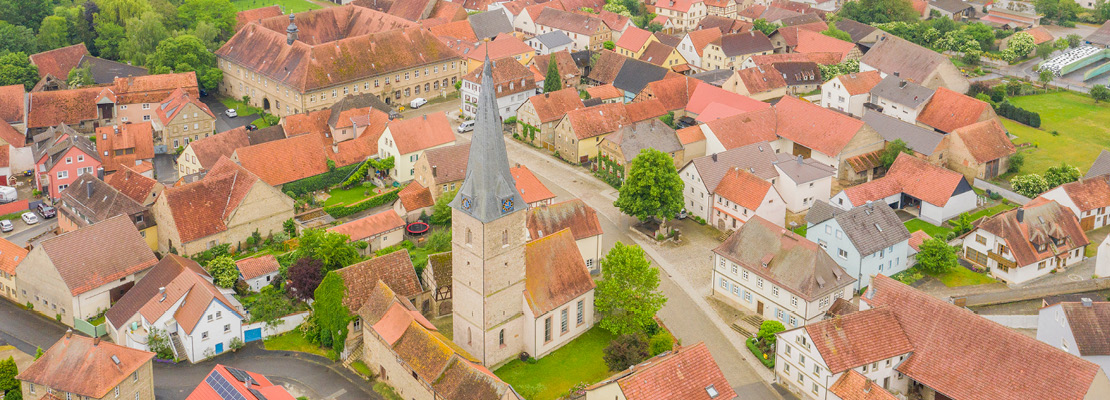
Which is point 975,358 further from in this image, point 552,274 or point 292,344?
point 292,344

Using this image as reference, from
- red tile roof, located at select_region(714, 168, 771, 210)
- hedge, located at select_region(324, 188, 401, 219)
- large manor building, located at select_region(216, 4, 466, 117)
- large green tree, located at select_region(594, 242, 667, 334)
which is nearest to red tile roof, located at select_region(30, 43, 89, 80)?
large manor building, located at select_region(216, 4, 466, 117)

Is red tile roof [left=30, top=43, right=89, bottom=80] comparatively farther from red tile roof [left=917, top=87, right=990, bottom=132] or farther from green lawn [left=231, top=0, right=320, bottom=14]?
red tile roof [left=917, top=87, right=990, bottom=132]

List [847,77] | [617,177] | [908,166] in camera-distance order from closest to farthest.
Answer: [908,166] → [617,177] → [847,77]

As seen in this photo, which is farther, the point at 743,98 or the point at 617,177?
the point at 743,98

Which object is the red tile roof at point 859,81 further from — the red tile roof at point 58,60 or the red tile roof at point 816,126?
the red tile roof at point 58,60

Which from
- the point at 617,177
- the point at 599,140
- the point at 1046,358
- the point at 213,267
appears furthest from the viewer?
the point at 599,140

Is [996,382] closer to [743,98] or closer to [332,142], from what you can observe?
[743,98]

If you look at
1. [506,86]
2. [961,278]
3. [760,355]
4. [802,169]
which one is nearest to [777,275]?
[760,355]

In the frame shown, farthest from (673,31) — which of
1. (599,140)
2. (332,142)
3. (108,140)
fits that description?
(108,140)
